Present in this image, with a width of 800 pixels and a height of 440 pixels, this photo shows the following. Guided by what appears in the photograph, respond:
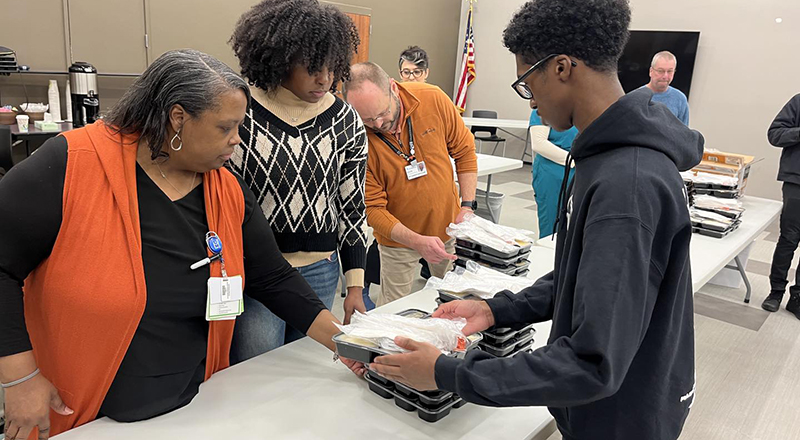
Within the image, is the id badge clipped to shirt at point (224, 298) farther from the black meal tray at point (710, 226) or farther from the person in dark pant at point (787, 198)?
the person in dark pant at point (787, 198)

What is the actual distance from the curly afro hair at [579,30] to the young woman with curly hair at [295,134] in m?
0.73

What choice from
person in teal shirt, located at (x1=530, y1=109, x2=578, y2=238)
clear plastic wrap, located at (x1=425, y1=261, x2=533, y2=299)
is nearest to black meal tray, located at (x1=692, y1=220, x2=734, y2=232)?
person in teal shirt, located at (x1=530, y1=109, x2=578, y2=238)

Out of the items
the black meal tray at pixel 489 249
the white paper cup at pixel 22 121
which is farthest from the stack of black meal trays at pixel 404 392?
the white paper cup at pixel 22 121

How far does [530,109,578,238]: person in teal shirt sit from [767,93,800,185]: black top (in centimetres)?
145

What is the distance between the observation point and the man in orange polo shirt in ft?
7.29

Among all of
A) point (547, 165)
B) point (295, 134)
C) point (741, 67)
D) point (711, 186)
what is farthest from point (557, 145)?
point (741, 67)

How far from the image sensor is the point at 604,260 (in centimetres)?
78

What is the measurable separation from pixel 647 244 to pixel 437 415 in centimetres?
62

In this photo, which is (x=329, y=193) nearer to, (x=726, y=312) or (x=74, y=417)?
(x=74, y=417)

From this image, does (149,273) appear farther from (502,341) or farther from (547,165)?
(547,165)

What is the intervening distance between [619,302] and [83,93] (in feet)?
16.9

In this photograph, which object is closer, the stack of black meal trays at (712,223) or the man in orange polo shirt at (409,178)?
the man in orange polo shirt at (409,178)

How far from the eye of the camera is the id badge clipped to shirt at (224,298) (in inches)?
48.5

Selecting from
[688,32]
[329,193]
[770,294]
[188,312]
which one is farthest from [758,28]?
[188,312]
